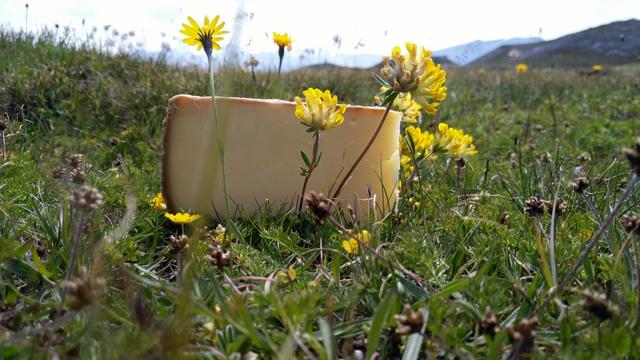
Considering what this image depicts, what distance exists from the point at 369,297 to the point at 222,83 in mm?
635

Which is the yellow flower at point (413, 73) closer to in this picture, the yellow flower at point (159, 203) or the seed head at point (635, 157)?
the seed head at point (635, 157)

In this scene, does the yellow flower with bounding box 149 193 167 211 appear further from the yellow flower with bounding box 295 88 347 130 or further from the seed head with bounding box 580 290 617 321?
the seed head with bounding box 580 290 617 321

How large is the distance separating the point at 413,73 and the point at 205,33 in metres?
0.53

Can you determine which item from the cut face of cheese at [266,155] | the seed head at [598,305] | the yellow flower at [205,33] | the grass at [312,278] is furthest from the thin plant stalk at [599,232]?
the yellow flower at [205,33]

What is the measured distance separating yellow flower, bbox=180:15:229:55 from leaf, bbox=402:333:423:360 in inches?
33.1

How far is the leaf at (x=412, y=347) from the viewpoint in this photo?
909 millimetres

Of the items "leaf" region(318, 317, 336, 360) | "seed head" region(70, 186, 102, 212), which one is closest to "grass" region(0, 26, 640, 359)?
"leaf" region(318, 317, 336, 360)

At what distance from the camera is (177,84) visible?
389cm

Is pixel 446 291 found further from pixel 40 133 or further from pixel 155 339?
pixel 40 133

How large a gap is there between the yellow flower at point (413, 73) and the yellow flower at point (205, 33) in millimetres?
434

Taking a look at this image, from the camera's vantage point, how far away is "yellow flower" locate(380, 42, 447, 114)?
4.62 ft

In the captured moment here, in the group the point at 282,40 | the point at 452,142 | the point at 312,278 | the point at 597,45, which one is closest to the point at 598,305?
the point at 312,278

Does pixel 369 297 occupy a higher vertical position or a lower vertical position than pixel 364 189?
lower

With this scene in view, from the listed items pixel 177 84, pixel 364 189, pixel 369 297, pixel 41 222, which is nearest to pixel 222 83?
pixel 369 297
